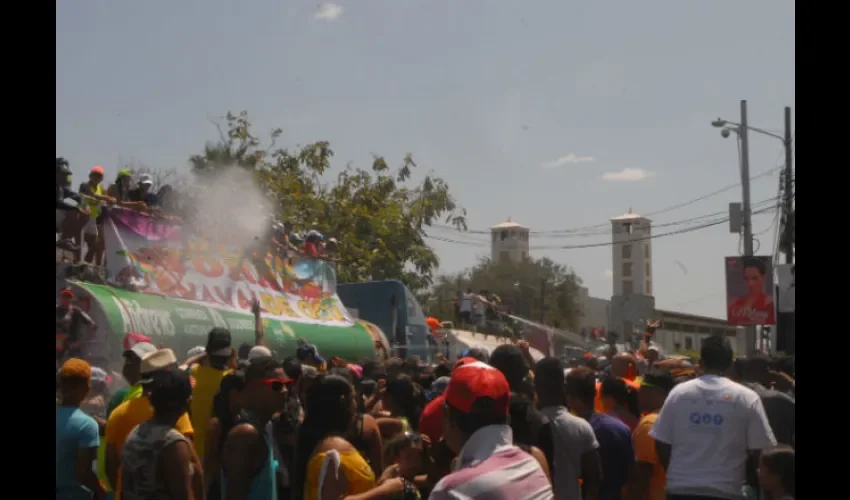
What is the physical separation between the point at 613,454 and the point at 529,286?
6970 cm

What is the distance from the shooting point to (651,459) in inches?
249

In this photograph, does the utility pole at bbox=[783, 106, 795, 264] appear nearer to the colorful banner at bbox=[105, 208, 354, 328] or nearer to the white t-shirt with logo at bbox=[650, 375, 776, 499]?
the colorful banner at bbox=[105, 208, 354, 328]

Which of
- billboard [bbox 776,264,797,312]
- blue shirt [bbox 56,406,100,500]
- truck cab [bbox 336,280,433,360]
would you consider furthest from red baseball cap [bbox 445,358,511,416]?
billboard [bbox 776,264,797,312]

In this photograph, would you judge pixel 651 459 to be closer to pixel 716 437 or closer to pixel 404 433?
pixel 716 437

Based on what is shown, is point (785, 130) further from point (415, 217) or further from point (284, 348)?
point (284, 348)

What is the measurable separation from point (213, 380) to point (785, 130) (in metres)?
25.2

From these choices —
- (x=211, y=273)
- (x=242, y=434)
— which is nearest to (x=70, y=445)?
(x=242, y=434)

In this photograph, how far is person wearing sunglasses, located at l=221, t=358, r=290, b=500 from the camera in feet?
16.7

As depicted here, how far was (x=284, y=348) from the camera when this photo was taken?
49.0ft

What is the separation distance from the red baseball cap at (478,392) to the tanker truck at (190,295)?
7.11 meters

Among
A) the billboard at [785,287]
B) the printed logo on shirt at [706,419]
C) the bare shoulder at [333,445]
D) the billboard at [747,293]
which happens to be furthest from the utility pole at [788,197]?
the bare shoulder at [333,445]

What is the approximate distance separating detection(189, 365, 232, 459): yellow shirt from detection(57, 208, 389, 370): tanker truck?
10.6ft
